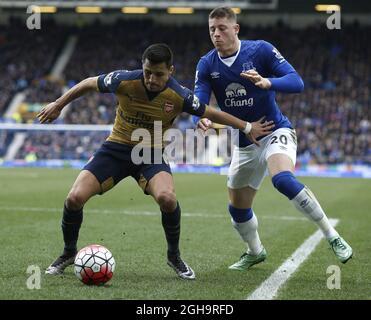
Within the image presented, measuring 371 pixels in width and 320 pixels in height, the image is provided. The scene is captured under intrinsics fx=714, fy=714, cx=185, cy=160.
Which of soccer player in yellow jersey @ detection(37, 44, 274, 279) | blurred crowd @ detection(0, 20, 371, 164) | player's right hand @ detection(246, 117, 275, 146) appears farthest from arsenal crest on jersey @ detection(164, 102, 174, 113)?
blurred crowd @ detection(0, 20, 371, 164)

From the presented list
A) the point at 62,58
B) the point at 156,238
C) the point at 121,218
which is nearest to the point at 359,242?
the point at 156,238

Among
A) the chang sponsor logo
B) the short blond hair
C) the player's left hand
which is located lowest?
the chang sponsor logo

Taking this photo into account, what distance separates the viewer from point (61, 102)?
705 cm

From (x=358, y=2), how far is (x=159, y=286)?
35.3 meters

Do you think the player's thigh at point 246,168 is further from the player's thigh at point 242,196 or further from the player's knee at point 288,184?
the player's knee at point 288,184

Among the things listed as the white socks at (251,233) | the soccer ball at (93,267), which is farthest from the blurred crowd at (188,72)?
the soccer ball at (93,267)

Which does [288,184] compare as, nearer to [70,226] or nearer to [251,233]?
[251,233]

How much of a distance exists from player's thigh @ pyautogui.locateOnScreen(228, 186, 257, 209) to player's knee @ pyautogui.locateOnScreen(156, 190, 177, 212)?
1.15 m

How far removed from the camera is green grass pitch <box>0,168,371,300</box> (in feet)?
20.6

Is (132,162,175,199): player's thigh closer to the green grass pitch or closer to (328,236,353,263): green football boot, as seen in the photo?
the green grass pitch

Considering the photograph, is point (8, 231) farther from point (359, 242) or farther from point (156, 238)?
point (359, 242)

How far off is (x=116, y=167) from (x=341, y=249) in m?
2.35

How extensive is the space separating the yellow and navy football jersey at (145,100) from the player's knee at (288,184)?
100 cm

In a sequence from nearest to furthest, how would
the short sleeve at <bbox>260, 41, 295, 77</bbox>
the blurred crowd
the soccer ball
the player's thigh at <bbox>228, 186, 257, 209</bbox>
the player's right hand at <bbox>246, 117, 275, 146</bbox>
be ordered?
the soccer ball → the player's right hand at <bbox>246, 117, 275, 146</bbox> → the short sleeve at <bbox>260, 41, 295, 77</bbox> → the player's thigh at <bbox>228, 186, 257, 209</bbox> → the blurred crowd
